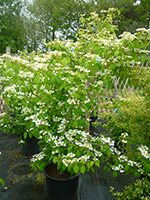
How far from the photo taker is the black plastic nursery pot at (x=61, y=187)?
1.60m

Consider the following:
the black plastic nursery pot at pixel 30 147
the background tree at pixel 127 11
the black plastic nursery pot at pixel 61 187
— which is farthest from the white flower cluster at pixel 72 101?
the background tree at pixel 127 11

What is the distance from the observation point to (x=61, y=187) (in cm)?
163

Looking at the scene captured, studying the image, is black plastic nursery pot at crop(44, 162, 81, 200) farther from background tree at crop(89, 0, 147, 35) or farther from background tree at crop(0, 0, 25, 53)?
background tree at crop(0, 0, 25, 53)

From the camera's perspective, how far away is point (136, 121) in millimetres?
1727

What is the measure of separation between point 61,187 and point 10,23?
17112 mm

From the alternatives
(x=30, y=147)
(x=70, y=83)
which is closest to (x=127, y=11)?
(x=30, y=147)

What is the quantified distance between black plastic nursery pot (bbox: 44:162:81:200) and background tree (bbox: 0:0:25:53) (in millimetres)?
14781

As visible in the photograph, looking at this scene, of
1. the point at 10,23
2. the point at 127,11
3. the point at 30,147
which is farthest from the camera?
the point at 10,23

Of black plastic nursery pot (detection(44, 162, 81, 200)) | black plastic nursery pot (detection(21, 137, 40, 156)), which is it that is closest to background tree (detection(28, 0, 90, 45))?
black plastic nursery pot (detection(21, 137, 40, 156))

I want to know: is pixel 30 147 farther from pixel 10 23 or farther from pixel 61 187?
pixel 10 23

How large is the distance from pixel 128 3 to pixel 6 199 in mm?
14927

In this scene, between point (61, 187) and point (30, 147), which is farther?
point (30, 147)

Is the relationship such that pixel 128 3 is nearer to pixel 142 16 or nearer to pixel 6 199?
pixel 142 16

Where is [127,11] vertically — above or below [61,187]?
above
